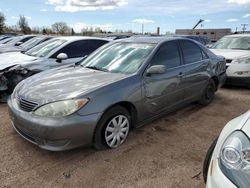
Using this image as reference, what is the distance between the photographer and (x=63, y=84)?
332 centimetres

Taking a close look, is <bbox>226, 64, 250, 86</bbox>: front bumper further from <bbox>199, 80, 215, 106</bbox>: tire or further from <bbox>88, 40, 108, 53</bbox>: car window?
<bbox>88, 40, 108, 53</bbox>: car window

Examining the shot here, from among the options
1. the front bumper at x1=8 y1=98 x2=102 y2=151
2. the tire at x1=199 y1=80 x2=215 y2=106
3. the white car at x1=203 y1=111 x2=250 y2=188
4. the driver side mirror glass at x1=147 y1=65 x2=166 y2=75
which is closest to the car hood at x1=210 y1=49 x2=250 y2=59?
the tire at x1=199 y1=80 x2=215 y2=106

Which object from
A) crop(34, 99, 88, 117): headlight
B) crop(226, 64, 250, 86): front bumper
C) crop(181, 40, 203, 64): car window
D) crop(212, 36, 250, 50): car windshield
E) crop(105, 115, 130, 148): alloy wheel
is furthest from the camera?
crop(212, 36, 250, 50): car windshield

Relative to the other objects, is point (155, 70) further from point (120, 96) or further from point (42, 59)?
point (42, 59)

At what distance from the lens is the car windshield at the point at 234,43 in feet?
25.7

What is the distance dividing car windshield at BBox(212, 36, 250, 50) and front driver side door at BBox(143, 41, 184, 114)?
14.7 ft

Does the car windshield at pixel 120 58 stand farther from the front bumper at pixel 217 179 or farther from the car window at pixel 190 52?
the front bumper at pixel 217 179

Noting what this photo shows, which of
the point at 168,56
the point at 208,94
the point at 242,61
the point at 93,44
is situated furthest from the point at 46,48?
the point at 242,61

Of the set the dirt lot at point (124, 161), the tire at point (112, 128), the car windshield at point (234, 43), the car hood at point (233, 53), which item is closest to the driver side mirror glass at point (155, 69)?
the tire at point (112, 128)

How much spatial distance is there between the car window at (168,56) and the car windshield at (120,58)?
0.15m

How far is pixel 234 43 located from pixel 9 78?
6900 mm

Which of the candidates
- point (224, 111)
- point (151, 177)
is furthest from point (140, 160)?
point (224, 111)

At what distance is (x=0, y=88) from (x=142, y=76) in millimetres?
3424

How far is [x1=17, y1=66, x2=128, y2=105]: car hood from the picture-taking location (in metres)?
3.01
